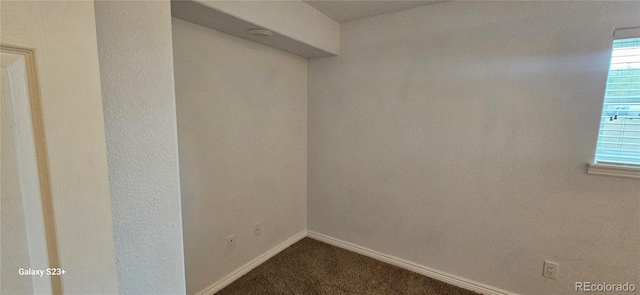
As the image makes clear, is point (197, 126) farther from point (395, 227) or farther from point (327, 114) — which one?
point (395, 227)

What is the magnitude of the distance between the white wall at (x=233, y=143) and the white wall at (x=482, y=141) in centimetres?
36

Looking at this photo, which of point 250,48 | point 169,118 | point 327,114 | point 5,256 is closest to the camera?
point 5,256

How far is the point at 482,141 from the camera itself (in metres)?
1.82

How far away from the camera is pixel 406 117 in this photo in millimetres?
2084

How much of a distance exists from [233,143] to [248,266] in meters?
1.03

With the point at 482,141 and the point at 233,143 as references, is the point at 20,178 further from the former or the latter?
the point at 482,141

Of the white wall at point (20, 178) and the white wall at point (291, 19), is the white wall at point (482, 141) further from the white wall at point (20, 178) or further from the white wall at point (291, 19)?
the white wall at point (20, 178)

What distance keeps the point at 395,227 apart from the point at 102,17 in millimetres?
2226

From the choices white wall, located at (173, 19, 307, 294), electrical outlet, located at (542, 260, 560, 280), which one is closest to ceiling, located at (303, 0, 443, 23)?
white wall, located at (173, 19, 307, 294)

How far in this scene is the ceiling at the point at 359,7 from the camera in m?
1.90

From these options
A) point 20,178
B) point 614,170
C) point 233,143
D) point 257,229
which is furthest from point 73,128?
point 614,170

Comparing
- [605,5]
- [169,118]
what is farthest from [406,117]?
[169,118]

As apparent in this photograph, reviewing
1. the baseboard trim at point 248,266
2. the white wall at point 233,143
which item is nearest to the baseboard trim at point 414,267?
the baseboard trim at point 248,266

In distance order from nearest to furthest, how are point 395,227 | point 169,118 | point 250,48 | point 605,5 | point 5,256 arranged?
point 5,256 < point 169,118 < point 605,5 < point 250,48 < point 395,227
